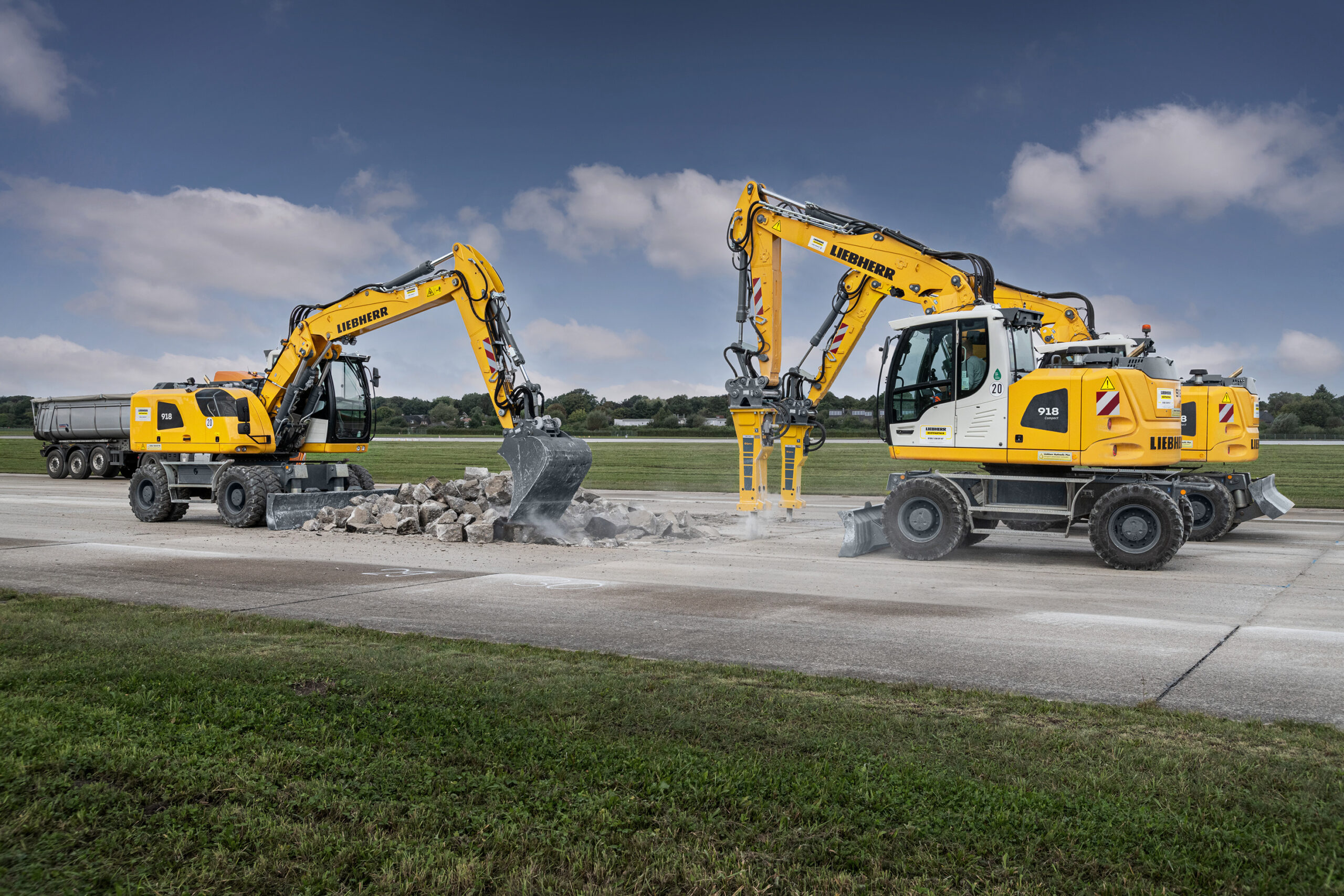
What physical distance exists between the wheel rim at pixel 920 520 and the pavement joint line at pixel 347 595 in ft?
17.9

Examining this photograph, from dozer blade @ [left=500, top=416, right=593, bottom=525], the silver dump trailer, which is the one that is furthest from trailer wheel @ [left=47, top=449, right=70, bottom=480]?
dozer blade @ [left=500, top=416, right=593, bottom=525]

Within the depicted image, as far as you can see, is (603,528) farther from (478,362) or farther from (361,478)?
(361,478)

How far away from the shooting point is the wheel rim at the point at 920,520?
1220cm

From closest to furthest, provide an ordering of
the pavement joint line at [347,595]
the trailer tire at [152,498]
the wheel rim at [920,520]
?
the pavement joint line at [347,595] → the wheel rim at [920,520] → the trailer tire at [152,498]

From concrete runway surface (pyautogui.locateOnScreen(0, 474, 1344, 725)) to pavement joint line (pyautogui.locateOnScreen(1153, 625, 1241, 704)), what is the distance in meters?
0.02

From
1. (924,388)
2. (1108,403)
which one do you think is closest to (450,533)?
(924,388)

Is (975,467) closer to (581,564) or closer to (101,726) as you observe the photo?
(581,564)

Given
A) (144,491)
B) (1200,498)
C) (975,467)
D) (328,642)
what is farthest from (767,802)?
(975,467)

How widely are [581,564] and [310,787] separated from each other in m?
7.94

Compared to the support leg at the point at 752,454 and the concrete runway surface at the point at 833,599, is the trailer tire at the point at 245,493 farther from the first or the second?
the support leg at the point at 752,454

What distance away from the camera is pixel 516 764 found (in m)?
4.05

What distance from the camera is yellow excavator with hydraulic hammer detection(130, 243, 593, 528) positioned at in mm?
15344

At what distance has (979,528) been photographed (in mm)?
12641

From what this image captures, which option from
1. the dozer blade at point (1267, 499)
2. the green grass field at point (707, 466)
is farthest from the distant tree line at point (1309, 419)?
the dozer blade at point (1267, 499)
